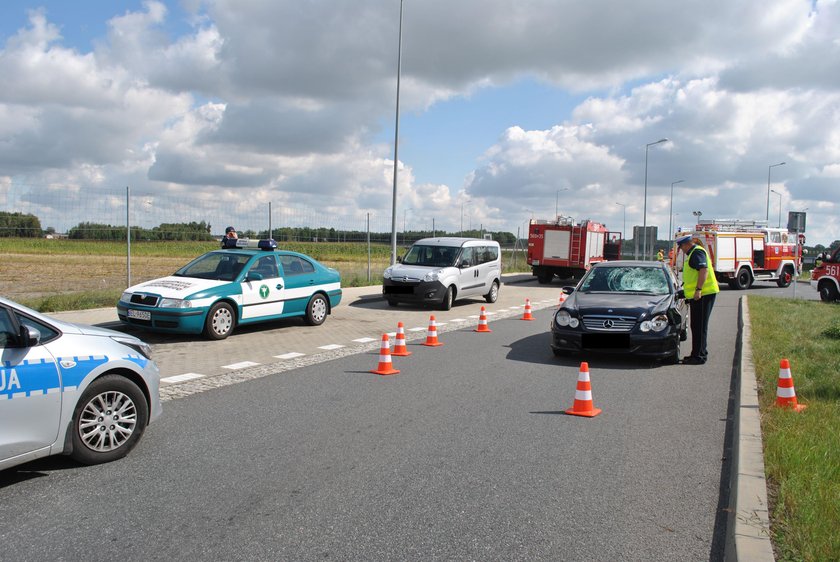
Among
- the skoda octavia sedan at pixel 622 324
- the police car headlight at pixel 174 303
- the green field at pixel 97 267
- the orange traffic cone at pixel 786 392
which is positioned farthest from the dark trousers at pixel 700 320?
the green field at pixel 97 267

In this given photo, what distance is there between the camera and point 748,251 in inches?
1182

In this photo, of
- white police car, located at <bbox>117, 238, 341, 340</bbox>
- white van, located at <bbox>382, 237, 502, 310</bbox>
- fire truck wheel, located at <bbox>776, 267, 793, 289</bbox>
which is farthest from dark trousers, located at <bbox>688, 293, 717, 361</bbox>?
fire truck wheel, located at <bbox>776, 267, 793, 289</bbox>

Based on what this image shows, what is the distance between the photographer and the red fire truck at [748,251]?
94.0 feet

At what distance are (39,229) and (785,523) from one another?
18.0 meters

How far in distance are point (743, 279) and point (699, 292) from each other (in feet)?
74.7

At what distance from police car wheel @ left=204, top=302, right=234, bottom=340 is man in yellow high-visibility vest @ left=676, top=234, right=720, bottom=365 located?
713cm

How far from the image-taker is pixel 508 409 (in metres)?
6.92

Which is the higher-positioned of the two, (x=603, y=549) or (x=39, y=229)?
(x=39, y=229)

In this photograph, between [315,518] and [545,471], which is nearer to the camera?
[315,518]

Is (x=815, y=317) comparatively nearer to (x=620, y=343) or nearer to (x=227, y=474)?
(x=620, y=343)

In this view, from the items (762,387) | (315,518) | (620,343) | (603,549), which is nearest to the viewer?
(603,549)

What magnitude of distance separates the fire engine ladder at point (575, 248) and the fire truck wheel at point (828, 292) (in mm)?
9878

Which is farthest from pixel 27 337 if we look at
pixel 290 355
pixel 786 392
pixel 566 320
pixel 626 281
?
pixel 626 281

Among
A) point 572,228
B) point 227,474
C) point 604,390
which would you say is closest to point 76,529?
point 227,474
